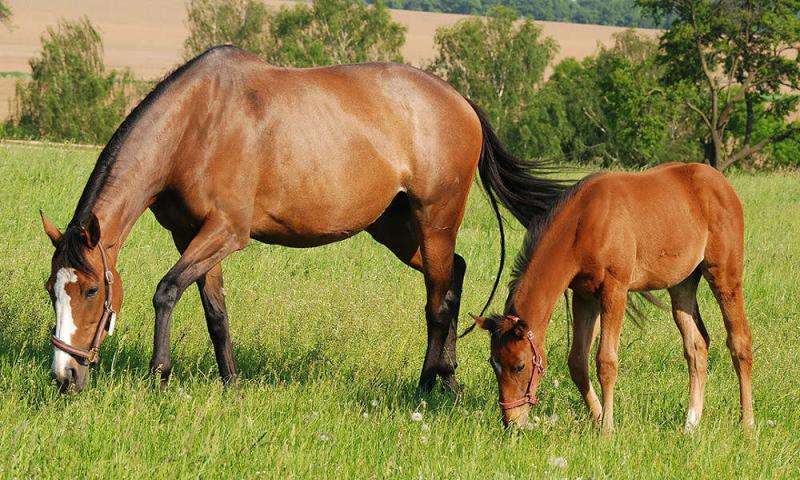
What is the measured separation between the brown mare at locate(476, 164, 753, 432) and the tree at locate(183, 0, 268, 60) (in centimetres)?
5461

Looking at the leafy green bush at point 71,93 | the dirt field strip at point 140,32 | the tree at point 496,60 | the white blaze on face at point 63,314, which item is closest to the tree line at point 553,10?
the dirt field strip at point 140,32

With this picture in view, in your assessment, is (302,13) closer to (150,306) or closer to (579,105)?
(579,105)

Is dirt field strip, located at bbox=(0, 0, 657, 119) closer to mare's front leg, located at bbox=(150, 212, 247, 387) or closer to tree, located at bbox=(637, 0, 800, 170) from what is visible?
tree, located at bbox=(637, 0, 800, 170)

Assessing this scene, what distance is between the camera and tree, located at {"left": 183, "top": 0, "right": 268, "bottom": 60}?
58812mm

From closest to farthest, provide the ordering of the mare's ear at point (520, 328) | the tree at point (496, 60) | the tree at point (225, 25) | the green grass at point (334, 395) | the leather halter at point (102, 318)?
1. the green grass at point (334, 395)
2. the mare's ear at point (520, 328)
3. the leather halter at point (102, 318)
4. the tree at point (496, 60)
5. the tree at point (225, 25)

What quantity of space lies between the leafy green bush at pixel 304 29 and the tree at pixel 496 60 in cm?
451

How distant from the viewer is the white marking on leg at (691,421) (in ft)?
17.2

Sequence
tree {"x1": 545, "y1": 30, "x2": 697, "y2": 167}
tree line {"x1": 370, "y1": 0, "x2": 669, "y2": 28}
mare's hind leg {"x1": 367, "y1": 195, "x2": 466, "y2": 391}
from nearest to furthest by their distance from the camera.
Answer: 1. mare's hind leg {"x1": 367, "y1": 195, "x2": 466, "y2": 391}
2. tree {"x1": 545, "y1": 30, "x2": 697, "y2": 167}
3. tree line {"x1": 370, "y1": 0, "x2": 669, "y2": 28}

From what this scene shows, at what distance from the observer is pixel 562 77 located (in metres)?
55.9

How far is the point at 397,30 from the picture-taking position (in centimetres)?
5934

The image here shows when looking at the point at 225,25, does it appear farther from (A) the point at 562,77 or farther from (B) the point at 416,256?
(B) the point at 416,256

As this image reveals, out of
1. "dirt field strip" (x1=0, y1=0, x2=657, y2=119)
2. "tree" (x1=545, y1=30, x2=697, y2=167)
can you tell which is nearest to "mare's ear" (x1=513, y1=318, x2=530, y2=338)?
"tree" (x1=545, y1=30, x2=697, y2=167)

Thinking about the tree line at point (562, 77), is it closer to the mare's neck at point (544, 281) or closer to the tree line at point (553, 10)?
the mare's neck at point (544, 281)

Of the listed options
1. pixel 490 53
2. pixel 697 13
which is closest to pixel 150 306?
pixel 697 13
